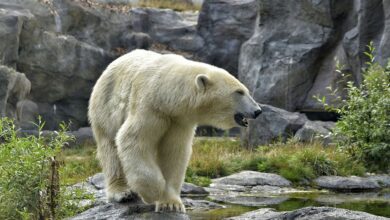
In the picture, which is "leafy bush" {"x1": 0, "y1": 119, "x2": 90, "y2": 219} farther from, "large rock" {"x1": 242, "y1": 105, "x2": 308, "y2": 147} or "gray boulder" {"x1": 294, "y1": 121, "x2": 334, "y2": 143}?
"large rock" {"x1": 242, "y1": 105, "x2": 308, "y2": 147}

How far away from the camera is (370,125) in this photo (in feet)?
38.0

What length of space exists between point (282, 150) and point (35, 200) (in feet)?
23.3

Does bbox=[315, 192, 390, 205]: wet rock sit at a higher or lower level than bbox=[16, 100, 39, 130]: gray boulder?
higher

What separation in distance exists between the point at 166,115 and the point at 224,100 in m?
0.55

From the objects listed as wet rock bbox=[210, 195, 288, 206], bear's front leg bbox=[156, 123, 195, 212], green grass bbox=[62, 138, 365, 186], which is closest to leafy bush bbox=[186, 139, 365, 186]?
green grass bbox=[62, 138, 365, 186]

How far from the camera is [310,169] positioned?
427 inches

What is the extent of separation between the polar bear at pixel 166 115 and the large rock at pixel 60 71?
12.7 meters

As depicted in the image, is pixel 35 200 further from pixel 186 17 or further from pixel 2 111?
pixel 186 17

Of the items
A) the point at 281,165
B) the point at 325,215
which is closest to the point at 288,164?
the point at 281,165

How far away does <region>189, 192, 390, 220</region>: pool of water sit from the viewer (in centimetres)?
701

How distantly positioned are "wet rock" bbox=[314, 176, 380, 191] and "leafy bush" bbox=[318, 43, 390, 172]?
3.81 ft

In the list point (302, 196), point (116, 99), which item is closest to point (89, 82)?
point (302, 196)

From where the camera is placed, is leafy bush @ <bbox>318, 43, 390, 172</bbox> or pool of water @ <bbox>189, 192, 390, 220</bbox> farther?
leafy bush @ <bbox>318, 43, 390, 172</bbox>

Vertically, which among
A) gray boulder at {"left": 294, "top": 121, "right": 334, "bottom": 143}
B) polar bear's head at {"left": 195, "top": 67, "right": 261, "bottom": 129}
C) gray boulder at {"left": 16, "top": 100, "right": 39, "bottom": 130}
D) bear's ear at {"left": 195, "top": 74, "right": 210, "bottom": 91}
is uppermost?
bear's ear at {"left": 195, "top": 74, "right": 210, "bottom": 91}
